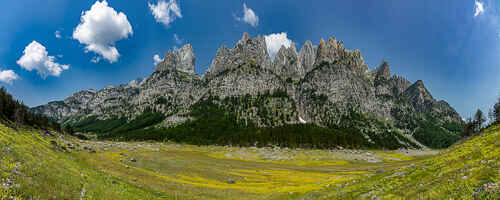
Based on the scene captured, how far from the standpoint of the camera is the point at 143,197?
21328 millimetres

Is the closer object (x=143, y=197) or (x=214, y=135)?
(x=143, y=197)

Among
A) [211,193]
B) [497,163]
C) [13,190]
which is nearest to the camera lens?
[13,190]

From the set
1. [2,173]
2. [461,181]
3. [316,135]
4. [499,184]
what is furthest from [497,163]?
[316,135]

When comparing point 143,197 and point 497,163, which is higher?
point 497,163

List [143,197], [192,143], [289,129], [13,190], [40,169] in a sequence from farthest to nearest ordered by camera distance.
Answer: [289,129] → [192,143] → [143,197] → [40,169] → [13,190]

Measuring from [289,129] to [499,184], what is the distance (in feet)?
606

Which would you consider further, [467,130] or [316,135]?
[316,135]

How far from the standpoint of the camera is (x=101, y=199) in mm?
15719

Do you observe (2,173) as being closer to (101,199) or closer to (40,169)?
(40,169)

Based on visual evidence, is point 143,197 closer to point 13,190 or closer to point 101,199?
point 101,199

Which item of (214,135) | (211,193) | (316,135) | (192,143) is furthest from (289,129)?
(211,193)

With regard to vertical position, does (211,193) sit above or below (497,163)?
below

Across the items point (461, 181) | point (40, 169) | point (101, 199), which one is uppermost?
point (461, 181)

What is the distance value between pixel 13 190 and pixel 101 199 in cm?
690
